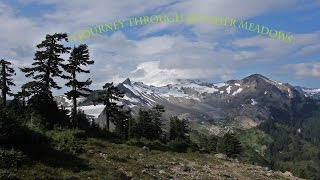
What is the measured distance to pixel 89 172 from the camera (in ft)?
90.6

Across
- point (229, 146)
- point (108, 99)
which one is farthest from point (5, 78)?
point (229, 146)

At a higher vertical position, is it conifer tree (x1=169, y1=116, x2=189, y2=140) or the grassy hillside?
conifer tree (x1=169, y1=116, x2=189, y2=140)

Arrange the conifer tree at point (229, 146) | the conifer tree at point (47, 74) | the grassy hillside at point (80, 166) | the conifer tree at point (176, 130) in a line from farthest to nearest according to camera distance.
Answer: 1. the conifer tree at point (229, 146)
2. the conifer tree at point (176, 130)
3. the conifer tree at point (47, 74)
4. the grassy hillside at point (80, 166)

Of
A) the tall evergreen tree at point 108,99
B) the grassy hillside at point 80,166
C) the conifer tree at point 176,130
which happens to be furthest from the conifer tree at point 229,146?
the grassy hillside at point 80,166

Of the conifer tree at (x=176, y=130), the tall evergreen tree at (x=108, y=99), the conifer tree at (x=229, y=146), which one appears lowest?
the conifer tree at (x=229, y=146)

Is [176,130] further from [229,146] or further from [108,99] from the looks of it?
[108,99]

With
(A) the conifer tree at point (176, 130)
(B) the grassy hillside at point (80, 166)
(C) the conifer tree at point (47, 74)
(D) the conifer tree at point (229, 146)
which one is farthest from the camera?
(D) the conifer tree at point (229, 146)

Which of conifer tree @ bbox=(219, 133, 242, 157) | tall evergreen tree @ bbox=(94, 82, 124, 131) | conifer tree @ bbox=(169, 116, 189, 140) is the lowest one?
conifer tree @ bbox=(219, 133, 242, 157)

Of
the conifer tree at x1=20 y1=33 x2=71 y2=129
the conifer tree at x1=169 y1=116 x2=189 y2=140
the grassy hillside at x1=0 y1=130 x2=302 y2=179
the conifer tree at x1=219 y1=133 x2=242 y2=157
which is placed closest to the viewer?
the grassy hillside at x1=0 y1=130 x2=302 y2=179

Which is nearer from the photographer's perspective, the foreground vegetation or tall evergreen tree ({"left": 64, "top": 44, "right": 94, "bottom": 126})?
the foreground vegetation

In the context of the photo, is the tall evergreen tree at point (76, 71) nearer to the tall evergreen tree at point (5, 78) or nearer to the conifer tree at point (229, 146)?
the tall evergreen tree at point (5, 78)

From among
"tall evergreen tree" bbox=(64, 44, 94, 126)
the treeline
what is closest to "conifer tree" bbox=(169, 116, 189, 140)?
the treeline

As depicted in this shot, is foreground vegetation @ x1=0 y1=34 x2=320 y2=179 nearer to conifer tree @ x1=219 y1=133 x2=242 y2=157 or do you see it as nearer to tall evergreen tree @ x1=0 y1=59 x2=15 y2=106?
tall evergreen tree @ x1=0 y1=59 x2=15 y2=106

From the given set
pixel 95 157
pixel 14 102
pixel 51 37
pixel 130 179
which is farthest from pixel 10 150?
pixel 14 102
